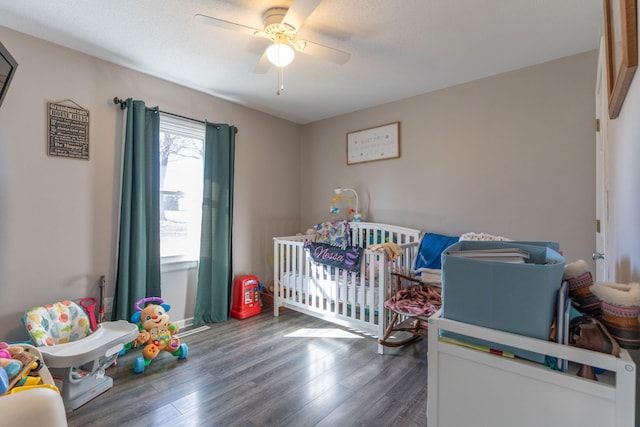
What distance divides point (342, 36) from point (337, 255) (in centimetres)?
176

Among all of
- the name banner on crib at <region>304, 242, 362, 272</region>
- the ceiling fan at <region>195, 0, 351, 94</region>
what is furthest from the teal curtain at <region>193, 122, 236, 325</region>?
the ceiling fan at <region>195, 0, 351, 94</region>

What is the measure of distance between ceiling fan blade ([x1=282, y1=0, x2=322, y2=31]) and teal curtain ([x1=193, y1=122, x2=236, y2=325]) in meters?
1.70

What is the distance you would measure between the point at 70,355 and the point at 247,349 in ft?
3.81

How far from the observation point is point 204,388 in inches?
74.4

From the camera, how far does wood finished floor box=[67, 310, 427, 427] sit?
1614 mm

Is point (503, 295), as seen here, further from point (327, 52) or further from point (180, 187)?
point (180, 187)

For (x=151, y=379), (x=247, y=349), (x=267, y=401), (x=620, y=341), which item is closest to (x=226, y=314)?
(x=247, y=349)

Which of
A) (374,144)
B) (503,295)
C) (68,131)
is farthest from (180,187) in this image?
(503,295)

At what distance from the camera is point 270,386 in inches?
75.1

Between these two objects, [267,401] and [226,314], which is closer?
[267,401]

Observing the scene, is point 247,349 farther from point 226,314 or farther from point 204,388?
point 226,314

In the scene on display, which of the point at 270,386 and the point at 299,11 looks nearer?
the point at 299,11

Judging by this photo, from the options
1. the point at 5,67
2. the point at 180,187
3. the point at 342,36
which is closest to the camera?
the point at 5,67

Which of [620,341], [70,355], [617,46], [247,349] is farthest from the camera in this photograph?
[247,349]
